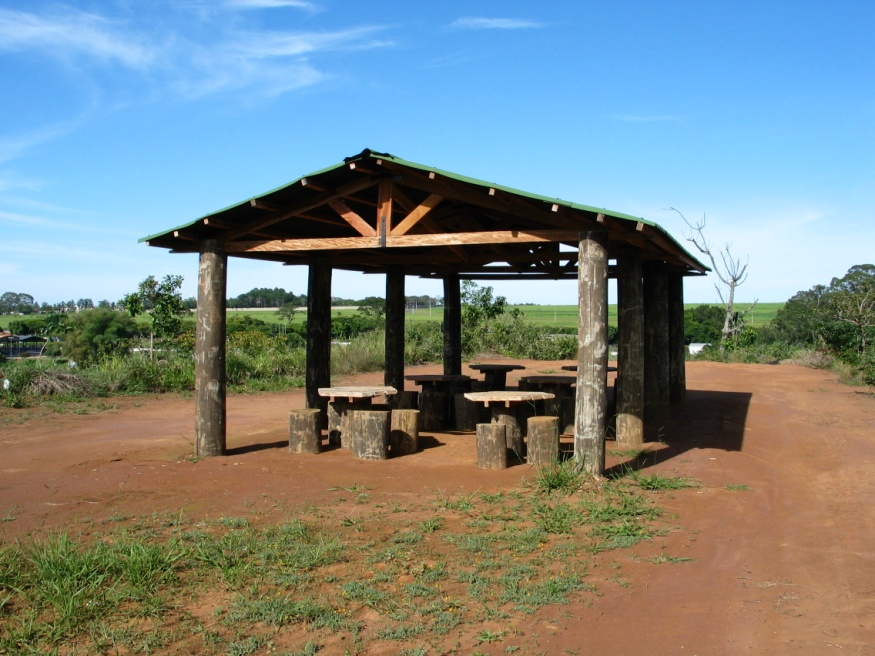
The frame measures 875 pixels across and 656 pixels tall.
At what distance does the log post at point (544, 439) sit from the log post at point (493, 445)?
34 cm

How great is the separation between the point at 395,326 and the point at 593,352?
5600 mm

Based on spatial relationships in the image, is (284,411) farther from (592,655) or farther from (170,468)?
(592,655)

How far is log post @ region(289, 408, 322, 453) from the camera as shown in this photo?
930 centimetres

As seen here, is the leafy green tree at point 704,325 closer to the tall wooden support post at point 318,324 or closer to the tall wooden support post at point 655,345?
the tall wooden support post at point 655,345

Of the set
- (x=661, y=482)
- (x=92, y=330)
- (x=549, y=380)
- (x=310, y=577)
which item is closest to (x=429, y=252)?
(x=549, y=380)

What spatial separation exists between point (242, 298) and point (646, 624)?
93.0m

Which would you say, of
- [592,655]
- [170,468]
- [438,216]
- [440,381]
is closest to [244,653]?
[592,655]

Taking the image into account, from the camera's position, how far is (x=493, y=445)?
8328 millimetres

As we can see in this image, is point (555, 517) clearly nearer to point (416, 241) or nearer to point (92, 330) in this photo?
point (416, 241)

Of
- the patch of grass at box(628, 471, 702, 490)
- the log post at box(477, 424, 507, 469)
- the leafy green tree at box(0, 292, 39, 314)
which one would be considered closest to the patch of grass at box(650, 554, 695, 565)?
the patch of grass at box(628, 471, 702, 490)

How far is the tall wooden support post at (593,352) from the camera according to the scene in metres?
7.51

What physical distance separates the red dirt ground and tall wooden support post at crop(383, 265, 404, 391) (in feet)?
6.83

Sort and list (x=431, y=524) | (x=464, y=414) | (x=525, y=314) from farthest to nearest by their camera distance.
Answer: (x=525, y=314) → (x=464, y=414) → (x=431, y=524)

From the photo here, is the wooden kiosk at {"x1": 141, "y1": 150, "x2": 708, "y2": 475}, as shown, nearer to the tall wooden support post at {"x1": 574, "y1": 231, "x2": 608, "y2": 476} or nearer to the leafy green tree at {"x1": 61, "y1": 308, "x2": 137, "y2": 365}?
the tall wooden support post at {"x1": 574, "y1": 231, "x2": 608, "y2": 476}
